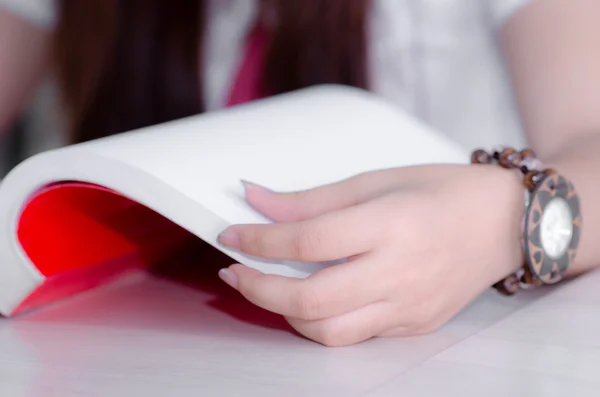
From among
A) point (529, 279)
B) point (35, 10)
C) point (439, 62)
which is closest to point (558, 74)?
point (439, 62)

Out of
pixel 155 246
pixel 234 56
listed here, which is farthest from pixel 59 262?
pixel 234 56

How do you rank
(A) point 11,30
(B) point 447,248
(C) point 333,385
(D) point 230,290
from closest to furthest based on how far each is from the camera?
(C) point 333,385
(B) point 447,248
(D) point 230,290
(A) point 11,30

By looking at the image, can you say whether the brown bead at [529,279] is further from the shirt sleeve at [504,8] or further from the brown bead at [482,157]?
the shirt sleeve at [504,8]

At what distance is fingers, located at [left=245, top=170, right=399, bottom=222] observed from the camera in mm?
588

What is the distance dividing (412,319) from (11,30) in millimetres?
789

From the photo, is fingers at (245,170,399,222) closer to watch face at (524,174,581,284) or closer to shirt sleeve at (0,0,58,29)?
watch face at (524,174,581,284)

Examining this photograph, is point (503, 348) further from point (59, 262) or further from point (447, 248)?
point (59, 262)

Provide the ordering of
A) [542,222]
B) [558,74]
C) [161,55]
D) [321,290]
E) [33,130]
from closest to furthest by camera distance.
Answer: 1. [321,290]
2. [542,222]
3. [558,74]
4. [161,55]
5. [33,130]

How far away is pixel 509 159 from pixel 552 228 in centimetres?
6

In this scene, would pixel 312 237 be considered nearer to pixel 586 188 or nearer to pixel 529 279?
pixel 529 279

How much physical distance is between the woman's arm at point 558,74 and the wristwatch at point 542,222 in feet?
0.41

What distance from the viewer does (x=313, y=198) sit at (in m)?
0.60

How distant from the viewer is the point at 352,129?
2.42ft

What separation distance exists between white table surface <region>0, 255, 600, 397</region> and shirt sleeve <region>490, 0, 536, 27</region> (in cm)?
43
